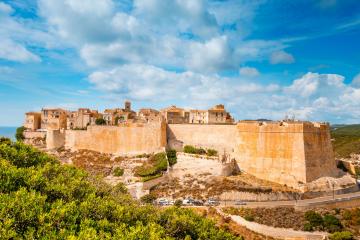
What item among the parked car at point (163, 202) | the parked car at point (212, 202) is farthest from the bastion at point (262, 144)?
the parked car at point (163, 202)

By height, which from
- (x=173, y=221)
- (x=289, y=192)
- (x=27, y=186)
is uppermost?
(x=27, y=186)

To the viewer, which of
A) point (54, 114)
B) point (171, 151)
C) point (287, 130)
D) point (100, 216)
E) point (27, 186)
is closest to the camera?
point (100, 216)

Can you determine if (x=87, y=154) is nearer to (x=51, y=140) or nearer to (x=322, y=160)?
(x=51, y=140)

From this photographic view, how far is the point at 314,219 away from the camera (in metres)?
27.5

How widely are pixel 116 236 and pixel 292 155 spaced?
2796 centimetres

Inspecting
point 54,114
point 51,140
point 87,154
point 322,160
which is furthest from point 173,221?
point 54,114

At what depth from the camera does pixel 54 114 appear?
6381cm

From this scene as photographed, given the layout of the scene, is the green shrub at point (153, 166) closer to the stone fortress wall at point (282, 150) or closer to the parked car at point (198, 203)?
the stone fortress wall at point (282, 150)

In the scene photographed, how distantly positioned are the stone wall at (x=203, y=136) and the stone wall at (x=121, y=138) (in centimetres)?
160

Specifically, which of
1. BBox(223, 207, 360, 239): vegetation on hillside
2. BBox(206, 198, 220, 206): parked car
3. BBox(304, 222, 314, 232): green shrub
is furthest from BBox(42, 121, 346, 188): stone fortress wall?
BBox(206, 198, 220, 206): parked car

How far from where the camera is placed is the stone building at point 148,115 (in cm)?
5725

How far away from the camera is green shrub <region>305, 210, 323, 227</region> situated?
2731cm

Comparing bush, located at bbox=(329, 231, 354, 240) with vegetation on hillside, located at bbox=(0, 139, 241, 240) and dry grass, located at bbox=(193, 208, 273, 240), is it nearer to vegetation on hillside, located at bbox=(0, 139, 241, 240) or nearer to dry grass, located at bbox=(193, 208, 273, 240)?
dry grass, located at bbox=(193, 208, 273, 240)

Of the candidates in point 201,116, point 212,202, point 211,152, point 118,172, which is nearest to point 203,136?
point 211,152
